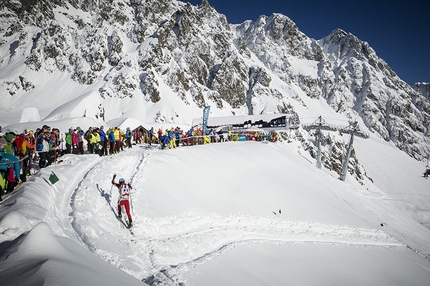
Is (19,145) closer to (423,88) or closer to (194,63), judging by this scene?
(194,63)

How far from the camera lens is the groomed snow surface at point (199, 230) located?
13.4 ft

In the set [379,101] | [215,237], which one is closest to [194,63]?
[215,237]

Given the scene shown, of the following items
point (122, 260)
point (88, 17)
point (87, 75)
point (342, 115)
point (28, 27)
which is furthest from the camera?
point (342, 115)

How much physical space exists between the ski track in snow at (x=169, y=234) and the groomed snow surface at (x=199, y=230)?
0.05m

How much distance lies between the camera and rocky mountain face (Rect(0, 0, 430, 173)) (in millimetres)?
82125

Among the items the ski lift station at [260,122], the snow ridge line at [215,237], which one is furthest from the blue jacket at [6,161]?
the ski lift station at [260,122]

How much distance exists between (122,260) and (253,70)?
366 ft

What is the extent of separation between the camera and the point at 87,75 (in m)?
81.2

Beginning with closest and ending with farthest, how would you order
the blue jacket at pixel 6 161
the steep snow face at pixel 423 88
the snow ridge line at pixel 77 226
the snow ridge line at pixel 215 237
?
the snow ridge line at pixel 77 226 < the snow ridge line at pixel 215 237 < the blue jacket at pixel 6 161 < the steep snow face at pixel 423 88

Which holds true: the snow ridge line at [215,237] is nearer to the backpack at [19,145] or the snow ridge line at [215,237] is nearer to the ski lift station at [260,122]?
the backpack at [19,145]

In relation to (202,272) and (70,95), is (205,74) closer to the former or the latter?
(70,95)

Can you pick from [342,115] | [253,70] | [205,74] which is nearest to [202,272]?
[205,74]

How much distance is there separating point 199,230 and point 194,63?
95964 mm

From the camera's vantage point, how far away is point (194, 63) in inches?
3819
